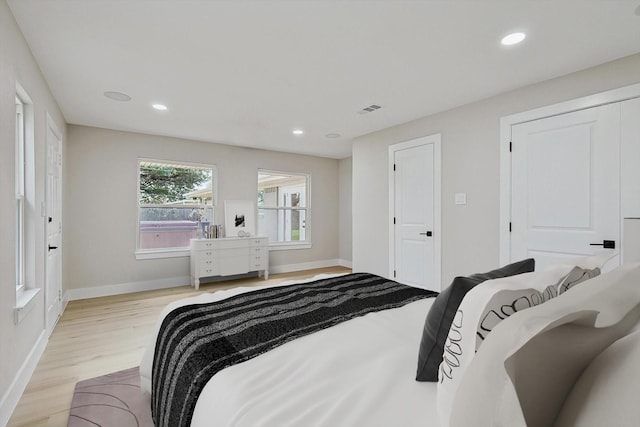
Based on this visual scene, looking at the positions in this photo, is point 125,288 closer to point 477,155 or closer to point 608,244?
point 477,155

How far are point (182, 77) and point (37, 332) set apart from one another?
2500 millimetres

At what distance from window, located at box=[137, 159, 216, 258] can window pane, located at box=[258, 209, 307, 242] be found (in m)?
1.08

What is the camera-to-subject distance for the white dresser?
15.7ft

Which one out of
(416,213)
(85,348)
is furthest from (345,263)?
(85,348)

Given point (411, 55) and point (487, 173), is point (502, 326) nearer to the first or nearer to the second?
point (411, 55)

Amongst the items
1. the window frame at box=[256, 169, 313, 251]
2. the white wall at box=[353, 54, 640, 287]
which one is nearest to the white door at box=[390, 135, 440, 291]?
the white wall at box=[353, 54, 640, 287]

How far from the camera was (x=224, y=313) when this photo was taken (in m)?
1.57

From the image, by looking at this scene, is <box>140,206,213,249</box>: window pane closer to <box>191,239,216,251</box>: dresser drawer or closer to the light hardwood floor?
<box>191,239,216,251</box>: dresser drawer

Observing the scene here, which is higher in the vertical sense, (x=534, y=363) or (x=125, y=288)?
(x=534, y=363)

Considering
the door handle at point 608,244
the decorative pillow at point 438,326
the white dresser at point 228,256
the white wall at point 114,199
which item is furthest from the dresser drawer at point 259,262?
the decorative pillow at point 438,326

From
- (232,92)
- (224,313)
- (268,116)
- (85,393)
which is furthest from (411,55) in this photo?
(85,393)

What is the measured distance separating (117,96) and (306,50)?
2.24m

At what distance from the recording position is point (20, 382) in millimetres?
1988

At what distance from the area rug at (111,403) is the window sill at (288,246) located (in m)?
3.80
